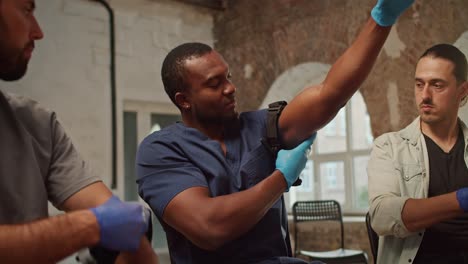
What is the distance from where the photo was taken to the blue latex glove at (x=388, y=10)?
52.1 inches

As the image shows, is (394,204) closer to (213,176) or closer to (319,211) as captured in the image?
(213,176)

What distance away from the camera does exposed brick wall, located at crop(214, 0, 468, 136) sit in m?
3.71

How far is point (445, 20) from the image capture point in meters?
3.61

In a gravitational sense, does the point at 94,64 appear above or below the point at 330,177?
above

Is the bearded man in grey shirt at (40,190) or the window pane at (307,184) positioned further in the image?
the window pane at (307,184)

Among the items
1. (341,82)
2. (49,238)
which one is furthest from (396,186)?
(49,238)

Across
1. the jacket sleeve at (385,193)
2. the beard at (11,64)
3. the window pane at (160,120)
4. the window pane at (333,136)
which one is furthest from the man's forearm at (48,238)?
the window pane at (333,136)

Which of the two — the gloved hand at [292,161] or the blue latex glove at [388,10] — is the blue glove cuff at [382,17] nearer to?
the blue latex glove at [388,10]

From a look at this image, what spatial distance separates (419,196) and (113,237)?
128 centimetres

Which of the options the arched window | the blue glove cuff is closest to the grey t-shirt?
the blue glove cuff

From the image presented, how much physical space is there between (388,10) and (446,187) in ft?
2.81

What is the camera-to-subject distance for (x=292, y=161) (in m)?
1.49

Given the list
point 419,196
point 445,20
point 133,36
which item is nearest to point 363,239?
point 445,20

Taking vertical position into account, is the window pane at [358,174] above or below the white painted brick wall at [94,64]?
below
